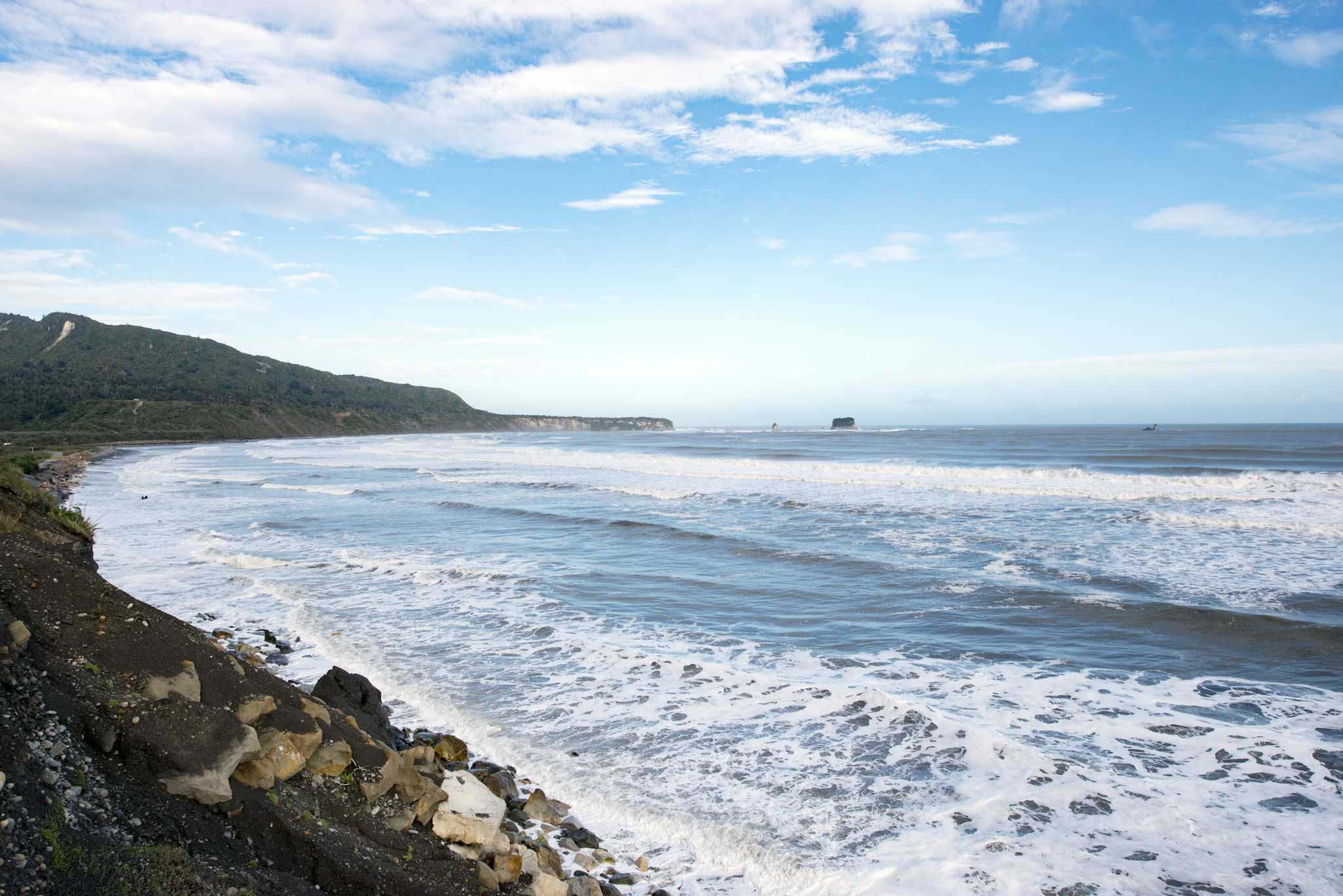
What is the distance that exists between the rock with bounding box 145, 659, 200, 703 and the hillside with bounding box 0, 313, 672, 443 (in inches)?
2948

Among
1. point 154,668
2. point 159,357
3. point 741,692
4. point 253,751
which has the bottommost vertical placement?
point 741,692

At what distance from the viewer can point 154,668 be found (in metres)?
4.14

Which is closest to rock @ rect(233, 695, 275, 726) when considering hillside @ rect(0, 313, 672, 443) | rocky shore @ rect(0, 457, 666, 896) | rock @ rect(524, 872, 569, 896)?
rocky shore @ rect(0, 457, 666, 896)

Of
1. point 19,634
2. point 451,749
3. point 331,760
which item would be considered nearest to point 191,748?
point 331,760

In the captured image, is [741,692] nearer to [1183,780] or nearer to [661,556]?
[1183,780]

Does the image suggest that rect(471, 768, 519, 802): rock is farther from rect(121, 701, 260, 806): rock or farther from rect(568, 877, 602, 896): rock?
rect(121, 701, 260, 806): rock

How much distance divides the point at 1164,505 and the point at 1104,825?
2282 centimetres

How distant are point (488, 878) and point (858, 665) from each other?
19.3ft

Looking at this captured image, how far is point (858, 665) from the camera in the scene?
897 cm

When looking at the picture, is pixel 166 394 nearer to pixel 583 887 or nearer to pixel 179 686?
pixel 179 686

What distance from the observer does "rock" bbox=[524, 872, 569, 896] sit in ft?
13.6

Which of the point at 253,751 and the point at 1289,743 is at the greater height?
the point at 253,751

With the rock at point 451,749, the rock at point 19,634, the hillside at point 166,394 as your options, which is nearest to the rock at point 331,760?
the rock at point 19,634

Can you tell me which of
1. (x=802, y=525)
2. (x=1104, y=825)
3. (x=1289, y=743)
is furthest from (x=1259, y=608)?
(x=802, y=525)
